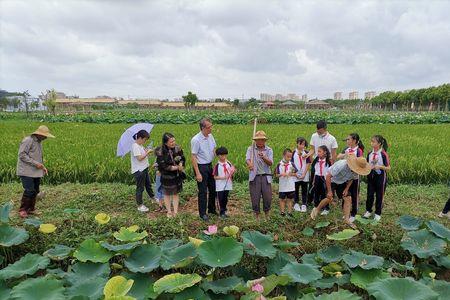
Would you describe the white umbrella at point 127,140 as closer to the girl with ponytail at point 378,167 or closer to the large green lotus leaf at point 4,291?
the large green lotus leaf at point 4,291

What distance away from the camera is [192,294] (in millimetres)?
2842

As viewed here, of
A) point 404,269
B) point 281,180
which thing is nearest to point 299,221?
point 281,180

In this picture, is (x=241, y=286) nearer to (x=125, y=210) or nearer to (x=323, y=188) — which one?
(x=323, y=188)

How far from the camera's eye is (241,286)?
2.82m

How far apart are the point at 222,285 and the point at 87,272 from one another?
1253 mm

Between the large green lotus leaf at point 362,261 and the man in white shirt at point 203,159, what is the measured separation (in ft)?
7.77

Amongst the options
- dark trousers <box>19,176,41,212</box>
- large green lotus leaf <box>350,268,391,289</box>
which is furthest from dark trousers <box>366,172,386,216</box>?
dark trousers <box>19,176,41,212</box>

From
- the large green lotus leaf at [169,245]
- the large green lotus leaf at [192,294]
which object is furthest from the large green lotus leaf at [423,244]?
the large green lotus leaf at [169,245]

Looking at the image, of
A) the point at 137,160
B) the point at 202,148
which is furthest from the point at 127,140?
the point at 202,148

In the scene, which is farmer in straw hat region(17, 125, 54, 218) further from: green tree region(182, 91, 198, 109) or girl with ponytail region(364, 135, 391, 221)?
green tree region(182, 91, 198, 109)

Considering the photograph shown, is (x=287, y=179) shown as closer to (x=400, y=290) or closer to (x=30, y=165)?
(x=400, y=290)

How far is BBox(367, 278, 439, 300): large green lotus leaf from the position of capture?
102 inches

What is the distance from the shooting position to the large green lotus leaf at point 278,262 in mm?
3516

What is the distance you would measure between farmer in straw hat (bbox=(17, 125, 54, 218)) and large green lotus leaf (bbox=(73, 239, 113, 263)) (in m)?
2.60
